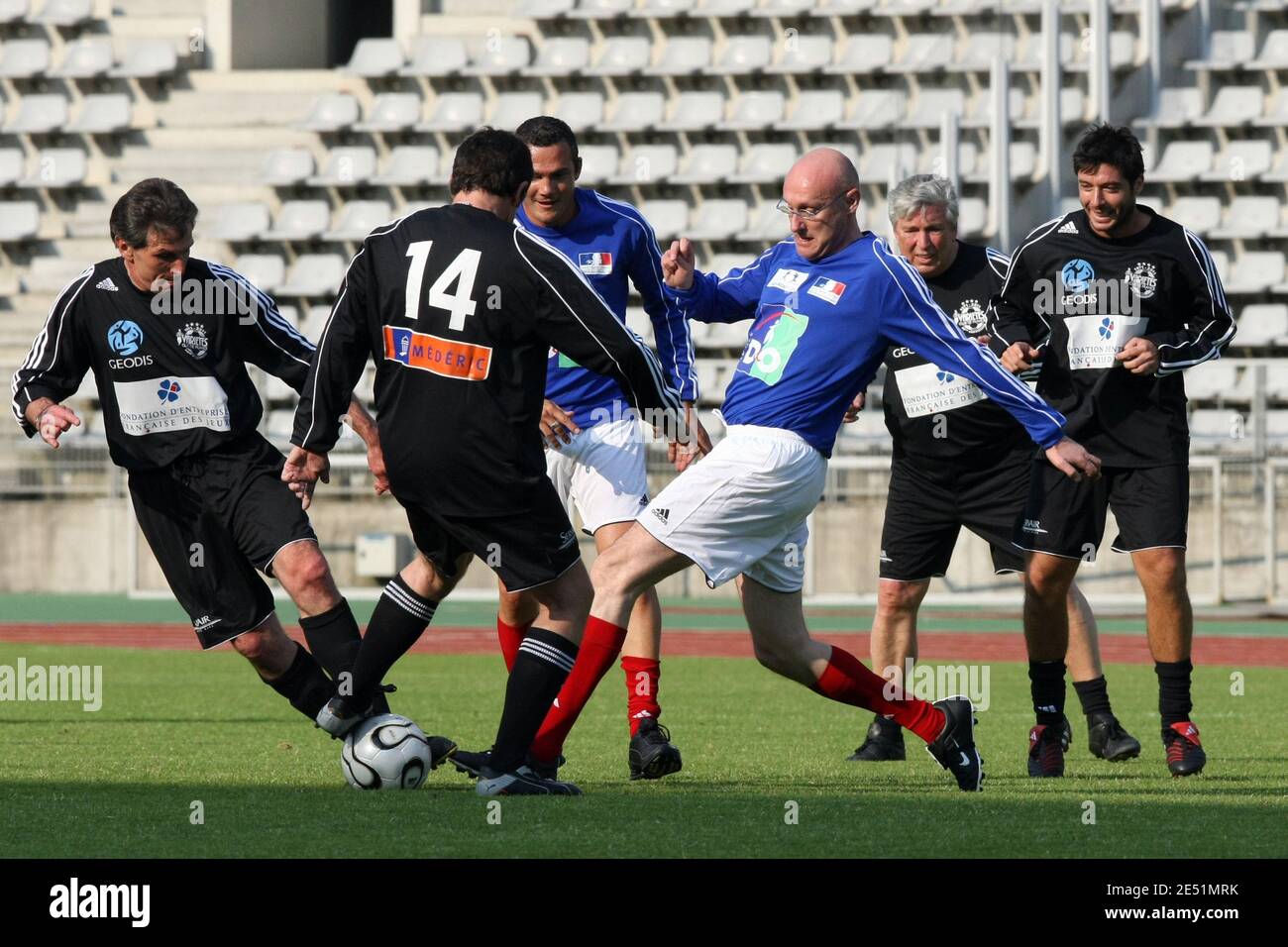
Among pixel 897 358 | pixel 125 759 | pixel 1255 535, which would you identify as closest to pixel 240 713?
pixel 125 759

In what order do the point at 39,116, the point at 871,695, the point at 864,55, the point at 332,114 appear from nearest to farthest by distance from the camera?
the point at 871,695 → the point at 864,55 → the point at 332,114 → the point at 39,116

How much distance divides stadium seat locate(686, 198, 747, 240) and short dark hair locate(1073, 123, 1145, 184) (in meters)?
16.0

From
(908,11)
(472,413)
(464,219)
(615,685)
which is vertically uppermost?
(908,11)

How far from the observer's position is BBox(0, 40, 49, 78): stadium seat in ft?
88.7

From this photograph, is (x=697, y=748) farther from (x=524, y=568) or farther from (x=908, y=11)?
(x=908, y=11)

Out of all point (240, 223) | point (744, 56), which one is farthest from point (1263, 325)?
point (240, 223)

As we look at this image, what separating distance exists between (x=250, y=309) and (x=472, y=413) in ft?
5.09

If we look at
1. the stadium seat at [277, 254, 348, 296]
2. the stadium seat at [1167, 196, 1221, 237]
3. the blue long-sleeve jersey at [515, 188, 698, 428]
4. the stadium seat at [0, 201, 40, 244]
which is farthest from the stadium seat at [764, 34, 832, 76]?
the blue long-sleeve jersey at [515, 188, 698, 428]

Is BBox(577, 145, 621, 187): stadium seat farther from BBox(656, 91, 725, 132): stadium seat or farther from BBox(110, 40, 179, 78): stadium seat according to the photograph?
BBox(110, 40, 179, 78): stadium seat

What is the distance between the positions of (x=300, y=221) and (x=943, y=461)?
18219 millimetres

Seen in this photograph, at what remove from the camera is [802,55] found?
966 inches

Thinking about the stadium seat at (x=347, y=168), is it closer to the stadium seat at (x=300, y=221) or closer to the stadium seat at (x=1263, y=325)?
the stadium seat at (x=300, y=221)

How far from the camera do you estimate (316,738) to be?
8.43m

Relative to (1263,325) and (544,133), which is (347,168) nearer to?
(1263,325)
